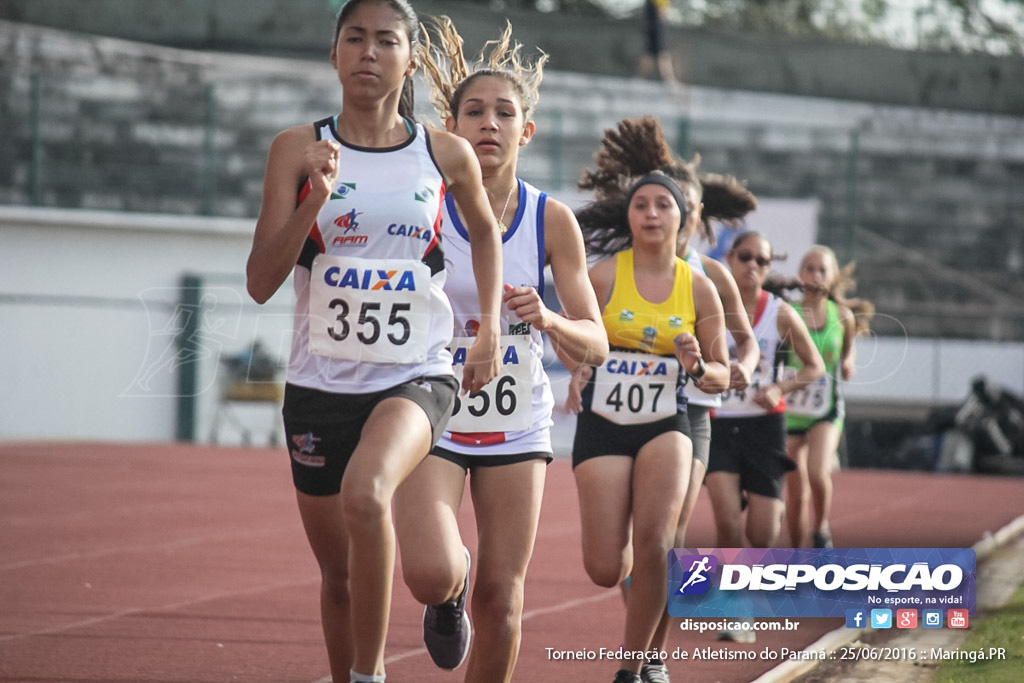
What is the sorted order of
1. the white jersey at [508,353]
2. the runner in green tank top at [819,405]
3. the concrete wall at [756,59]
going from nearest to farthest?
1. the white jersey at [508,353]
2. the runner in green tank top at [819,405]
3. the concrete wall at [756,59]

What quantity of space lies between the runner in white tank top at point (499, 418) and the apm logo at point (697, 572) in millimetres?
1116

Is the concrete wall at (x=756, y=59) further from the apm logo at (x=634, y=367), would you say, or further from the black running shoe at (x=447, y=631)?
the black running shoe at (x=447, y=631)

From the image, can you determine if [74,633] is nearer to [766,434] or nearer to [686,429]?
[686,429]

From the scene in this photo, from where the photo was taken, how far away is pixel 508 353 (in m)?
4.76

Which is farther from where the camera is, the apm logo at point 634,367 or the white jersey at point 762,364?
the white jersey at point 762,364


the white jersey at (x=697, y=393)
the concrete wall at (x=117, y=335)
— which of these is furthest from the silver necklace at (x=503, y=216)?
the concrete wall at (x=117, y=335)

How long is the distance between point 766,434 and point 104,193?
53.8 feet

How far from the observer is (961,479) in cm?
1748

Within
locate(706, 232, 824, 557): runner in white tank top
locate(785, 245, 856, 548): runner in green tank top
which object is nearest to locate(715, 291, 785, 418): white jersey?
locate(706, 232, 824, 557): runner in white tank top

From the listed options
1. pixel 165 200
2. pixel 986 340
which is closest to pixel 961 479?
pixel 986 340

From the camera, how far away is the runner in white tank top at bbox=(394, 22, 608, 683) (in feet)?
14.5

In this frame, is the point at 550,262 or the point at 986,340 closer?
the point at 550,262

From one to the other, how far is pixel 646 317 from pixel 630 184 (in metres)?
1.16

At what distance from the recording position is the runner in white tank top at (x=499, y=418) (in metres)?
4.43
